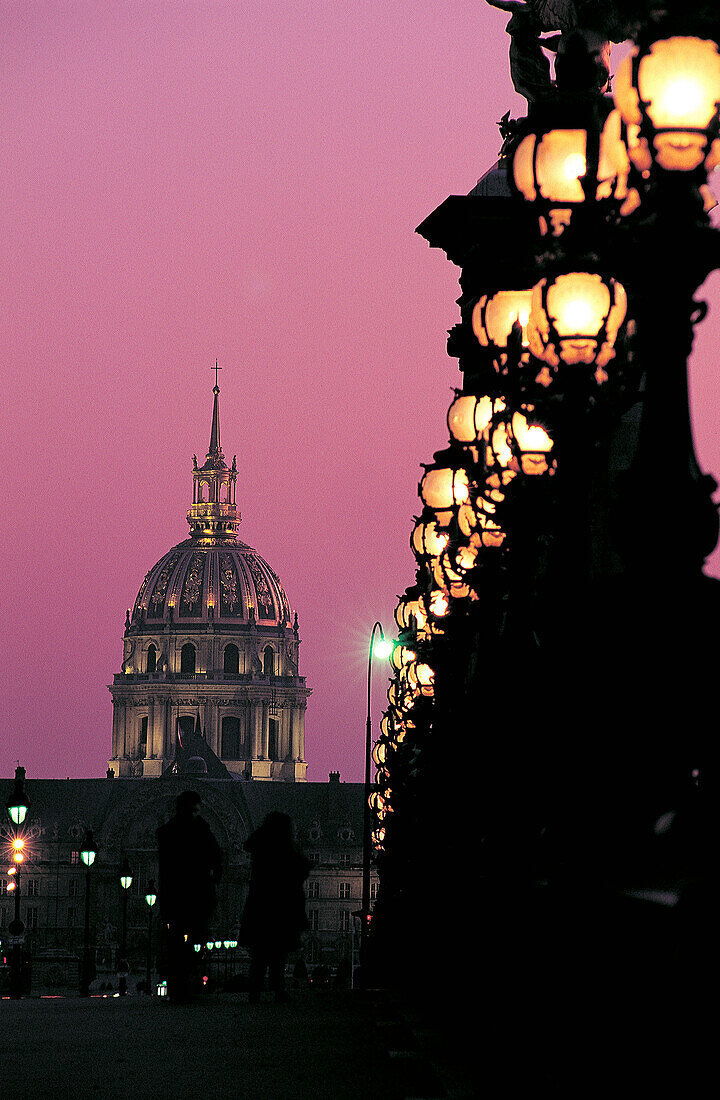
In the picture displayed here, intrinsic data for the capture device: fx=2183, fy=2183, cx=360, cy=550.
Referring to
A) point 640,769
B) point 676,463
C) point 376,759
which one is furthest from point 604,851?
point 376,759

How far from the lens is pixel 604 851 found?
307 inches

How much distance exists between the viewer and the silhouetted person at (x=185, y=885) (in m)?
19.1

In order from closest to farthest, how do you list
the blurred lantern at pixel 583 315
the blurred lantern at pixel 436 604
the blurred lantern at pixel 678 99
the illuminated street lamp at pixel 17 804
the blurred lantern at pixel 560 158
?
1. the blurred lantern at pixel 678 99
2. the blurred lantern at pixel 583 315
3. the blurred lantern at pixel 560 158
4. the blurred lantern at pixel 436 604
5. the illuminated street lamp at pixel 17 804

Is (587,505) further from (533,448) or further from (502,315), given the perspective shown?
(502,315)

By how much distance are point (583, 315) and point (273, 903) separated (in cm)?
1051

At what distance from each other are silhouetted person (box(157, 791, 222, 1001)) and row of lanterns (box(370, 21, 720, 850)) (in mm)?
3056

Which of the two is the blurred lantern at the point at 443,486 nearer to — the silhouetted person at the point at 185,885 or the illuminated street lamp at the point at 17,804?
the silhouetted person at the point at 185,885

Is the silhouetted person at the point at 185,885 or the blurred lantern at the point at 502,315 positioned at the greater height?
the blurred lantern at the point at 502,315

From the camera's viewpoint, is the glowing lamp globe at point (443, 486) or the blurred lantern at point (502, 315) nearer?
the blurred lantern at point (502, 315)

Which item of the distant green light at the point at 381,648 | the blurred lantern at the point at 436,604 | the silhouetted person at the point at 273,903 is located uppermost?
the distant green light at the point at 381,648

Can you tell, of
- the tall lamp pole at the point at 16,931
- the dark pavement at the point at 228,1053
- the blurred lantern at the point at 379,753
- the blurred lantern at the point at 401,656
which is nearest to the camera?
the dark pavement at the point at 228,1053

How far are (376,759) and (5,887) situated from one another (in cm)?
14213

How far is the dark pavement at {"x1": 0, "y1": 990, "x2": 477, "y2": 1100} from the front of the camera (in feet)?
36.8

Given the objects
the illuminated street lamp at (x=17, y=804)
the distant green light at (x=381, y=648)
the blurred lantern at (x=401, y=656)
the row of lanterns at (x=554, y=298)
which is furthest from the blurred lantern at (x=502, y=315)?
the distant green light at (x=381, y=648)
